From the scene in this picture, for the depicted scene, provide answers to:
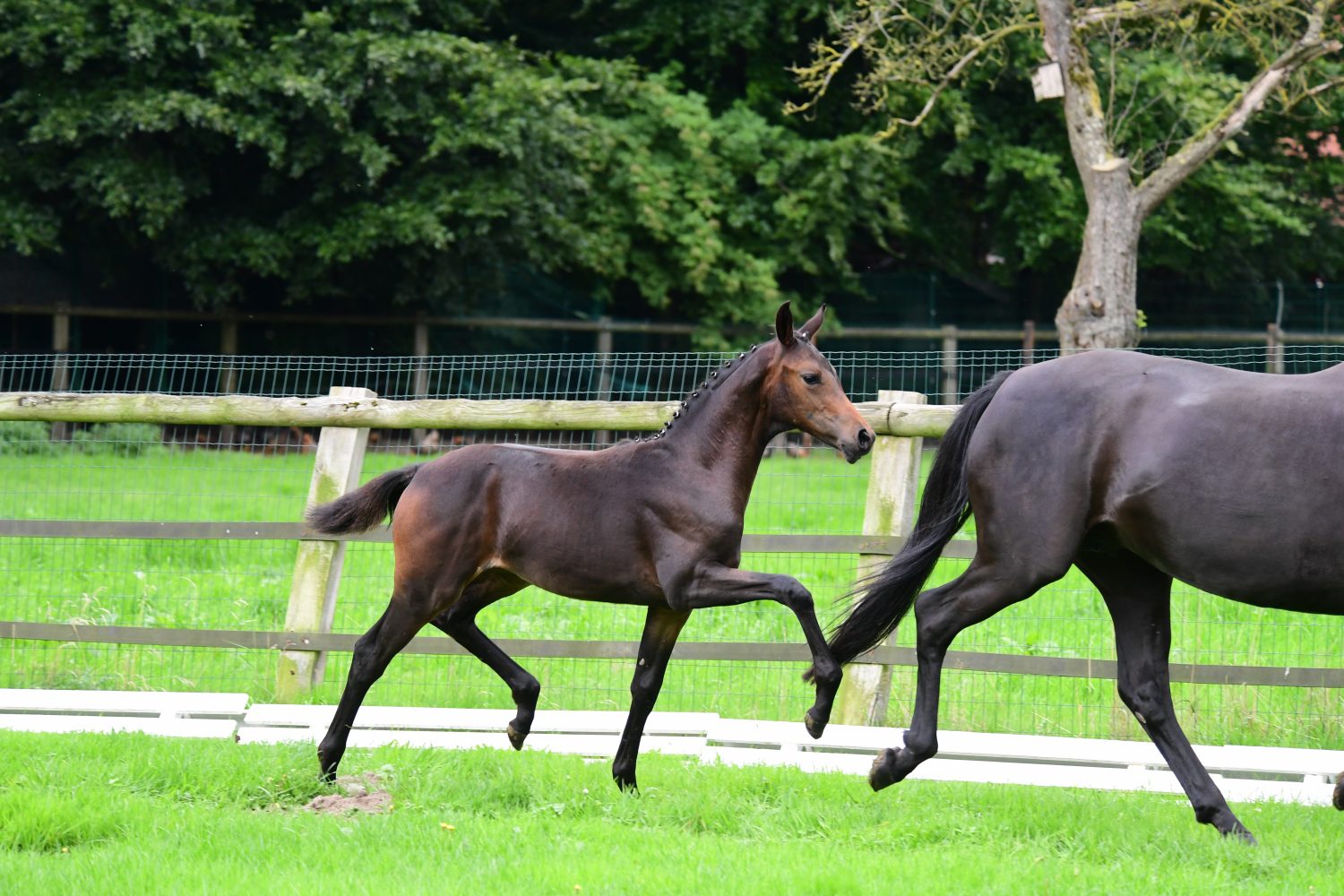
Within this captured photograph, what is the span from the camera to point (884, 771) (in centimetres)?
490

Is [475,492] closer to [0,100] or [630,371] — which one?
[630,371]

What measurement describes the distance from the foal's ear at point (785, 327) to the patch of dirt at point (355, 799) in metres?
2.15

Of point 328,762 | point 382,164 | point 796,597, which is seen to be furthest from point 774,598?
point 382,164

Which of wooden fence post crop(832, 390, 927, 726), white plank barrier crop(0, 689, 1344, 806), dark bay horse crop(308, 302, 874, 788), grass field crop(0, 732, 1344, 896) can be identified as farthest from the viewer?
wooden fence post crop(832, 390, 927, 726)

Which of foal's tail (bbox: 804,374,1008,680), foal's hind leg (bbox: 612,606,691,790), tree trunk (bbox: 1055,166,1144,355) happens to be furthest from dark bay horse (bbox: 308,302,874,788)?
tree trunk (bbox: 1055,166,1144,355)

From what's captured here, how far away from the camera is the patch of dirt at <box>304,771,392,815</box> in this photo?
500cm

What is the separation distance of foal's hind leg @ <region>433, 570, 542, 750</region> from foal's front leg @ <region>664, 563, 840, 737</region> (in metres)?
0.84

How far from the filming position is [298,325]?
1870 centimetres

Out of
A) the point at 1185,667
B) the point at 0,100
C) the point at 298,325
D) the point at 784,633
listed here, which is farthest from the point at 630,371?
the point at 1185,667

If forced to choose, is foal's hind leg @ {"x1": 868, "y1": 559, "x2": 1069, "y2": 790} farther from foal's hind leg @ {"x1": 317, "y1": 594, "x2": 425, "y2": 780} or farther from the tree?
the tree

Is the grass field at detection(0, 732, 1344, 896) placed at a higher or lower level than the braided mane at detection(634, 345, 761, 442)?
lower

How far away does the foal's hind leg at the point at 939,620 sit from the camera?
4.89 m

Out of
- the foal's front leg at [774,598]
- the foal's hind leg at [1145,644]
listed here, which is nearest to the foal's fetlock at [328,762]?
the foal's front leg at [774,598]

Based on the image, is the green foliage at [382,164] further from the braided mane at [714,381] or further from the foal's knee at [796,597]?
the foal's knee at [796,597]
